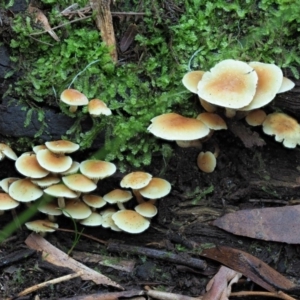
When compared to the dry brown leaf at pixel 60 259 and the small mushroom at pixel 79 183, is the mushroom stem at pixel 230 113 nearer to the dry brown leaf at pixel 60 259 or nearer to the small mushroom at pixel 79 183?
the small mushroom at pixel 79 183

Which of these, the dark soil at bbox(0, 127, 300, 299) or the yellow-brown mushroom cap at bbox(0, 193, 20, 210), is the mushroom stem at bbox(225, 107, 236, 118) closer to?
the dark soil at bbox(0, 127, 300, 299)

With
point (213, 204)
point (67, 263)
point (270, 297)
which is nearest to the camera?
point (270, 297)

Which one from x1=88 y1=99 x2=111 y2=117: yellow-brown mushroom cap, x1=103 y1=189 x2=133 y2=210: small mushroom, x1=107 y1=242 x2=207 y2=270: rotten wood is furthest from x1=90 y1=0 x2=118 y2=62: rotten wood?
x1=107 y1=242 x2=207 y2=270: rotten wood

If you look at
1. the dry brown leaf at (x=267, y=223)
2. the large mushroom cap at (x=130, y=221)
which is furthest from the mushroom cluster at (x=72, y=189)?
the dry brown leaf at (x=267, y=223)

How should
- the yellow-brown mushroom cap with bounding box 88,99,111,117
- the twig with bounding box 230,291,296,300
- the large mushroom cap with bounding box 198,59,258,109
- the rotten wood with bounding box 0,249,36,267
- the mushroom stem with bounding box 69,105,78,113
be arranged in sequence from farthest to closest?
the mushroom stem with bounding box 69,105,78,113 < the yellow-brown mushroom cap with bounding box 88,99,111,117 < the rotten wood with bounding box 0,249,36,267 < the large mushroom cap with bounding box 198,59,258,109 < the twig with bounding box 230,291,296,300

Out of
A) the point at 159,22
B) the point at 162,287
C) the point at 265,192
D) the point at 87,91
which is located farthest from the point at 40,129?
the point at 265,192

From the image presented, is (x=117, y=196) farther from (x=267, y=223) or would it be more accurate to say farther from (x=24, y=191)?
(x=267, y=223)

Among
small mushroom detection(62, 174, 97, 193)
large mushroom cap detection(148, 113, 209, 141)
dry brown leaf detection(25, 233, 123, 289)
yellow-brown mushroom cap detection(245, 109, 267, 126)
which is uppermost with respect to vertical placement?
large mushroom cap detection(148, 113, 209, 141)

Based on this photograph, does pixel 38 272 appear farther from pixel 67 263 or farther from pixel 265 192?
pixel 265 192
